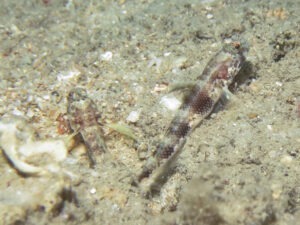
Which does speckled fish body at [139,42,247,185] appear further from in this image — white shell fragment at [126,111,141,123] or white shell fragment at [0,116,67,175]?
white shell fragment at [0,116,67,175]

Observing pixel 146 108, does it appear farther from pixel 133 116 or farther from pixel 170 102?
pixel 170 102

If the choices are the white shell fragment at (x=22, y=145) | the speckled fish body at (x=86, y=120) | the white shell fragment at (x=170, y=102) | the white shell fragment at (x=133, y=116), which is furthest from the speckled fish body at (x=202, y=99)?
Answer: the white shell fragment at (x=22, y=145)

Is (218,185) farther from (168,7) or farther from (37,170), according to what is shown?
(168,7)

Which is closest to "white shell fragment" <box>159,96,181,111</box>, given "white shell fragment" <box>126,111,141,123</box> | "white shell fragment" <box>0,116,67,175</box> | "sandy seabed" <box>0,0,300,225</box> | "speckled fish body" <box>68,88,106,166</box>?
"sandy seabed" <box>0,0,300,225</box>

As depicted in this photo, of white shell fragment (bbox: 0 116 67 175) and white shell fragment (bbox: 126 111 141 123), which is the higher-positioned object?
white shell fragment (bbox: 0 116 67 175)

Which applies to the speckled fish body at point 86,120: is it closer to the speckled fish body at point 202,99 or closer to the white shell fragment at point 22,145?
the white shell fragment at point 22,145

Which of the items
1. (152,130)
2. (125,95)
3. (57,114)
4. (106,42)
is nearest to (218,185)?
(152,130)

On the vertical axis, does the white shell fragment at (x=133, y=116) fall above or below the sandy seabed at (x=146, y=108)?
below
